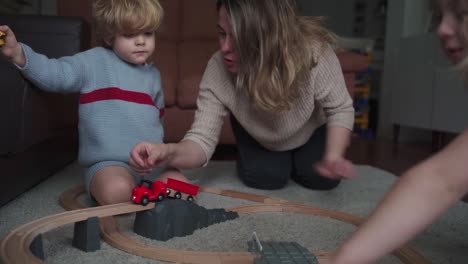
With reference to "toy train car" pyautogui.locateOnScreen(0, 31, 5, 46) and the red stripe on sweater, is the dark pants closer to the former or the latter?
the red stripe on sweater

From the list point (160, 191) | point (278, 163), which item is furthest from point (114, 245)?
point (278, 163)

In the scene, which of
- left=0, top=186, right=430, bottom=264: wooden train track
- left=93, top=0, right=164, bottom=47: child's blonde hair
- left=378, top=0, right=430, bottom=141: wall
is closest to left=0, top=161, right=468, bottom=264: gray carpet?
left=0, top=186, right=430, bottom=264: wooden train track

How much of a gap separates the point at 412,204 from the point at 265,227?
23.9 inches

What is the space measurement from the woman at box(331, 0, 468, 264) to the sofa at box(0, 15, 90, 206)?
2.75ft

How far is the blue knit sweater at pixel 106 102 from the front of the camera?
42.4 inches

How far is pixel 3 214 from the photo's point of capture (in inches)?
39.0

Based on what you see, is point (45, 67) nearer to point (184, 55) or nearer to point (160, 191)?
point (160, 191)

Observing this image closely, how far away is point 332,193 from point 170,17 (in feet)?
4.93

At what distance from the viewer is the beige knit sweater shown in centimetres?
116

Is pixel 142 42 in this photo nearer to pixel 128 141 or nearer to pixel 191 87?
pixel 128 141

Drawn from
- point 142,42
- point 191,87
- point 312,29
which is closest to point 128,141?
point 142,42

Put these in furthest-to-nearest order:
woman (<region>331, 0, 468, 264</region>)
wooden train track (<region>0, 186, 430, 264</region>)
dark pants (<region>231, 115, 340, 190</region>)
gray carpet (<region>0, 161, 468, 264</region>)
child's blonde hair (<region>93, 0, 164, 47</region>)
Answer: dark pants (<region>231, 115, 340, 190</region>)
child's blonde hair (<region>93, 0, 164, 47</region>)
gray carpet (<region>0, 161, 468, 264</region>)
wooden train track (<region>0, 186, 430, 264</region>)
woman (<region>331, 0, 468, 264</region>)

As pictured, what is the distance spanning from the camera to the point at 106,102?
1.10 m

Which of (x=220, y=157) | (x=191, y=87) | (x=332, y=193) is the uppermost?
(x=191, y=87)
